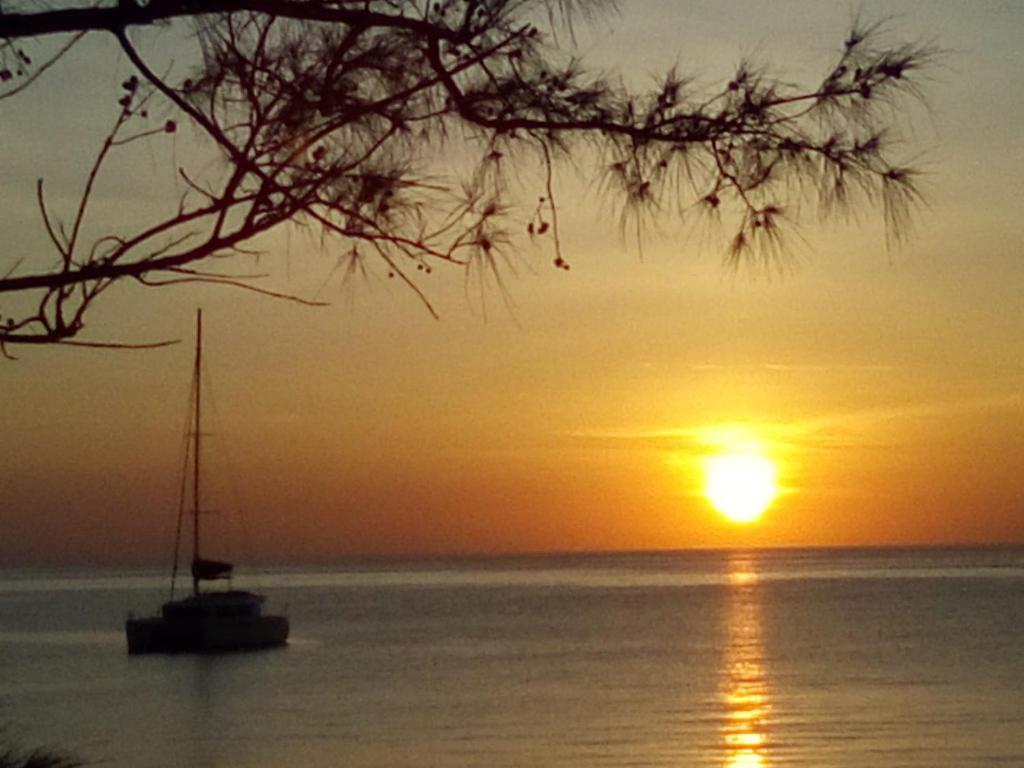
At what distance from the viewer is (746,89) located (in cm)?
452

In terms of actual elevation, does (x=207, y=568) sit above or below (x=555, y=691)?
above

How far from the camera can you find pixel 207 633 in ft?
153

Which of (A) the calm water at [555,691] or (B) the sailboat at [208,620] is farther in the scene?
(B) the sailboat at [208,620]

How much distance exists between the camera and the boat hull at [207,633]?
4681 cm

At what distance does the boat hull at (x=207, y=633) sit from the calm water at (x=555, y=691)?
0.76 meters

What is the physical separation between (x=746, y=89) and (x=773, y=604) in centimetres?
8722

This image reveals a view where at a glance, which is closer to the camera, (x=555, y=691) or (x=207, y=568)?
(x=555, y=691)

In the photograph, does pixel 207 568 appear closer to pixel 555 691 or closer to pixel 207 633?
pixel 207 633

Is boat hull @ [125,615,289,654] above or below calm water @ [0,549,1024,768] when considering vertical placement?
above

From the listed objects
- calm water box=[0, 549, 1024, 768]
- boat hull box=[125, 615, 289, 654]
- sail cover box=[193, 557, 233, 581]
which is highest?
sail cover box=[193, 557, 233, 581]

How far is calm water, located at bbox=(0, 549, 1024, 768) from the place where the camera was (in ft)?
103

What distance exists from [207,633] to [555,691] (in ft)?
34.3

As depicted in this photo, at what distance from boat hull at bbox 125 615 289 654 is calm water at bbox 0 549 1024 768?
765mm

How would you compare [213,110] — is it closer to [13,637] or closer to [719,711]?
[719,711]
